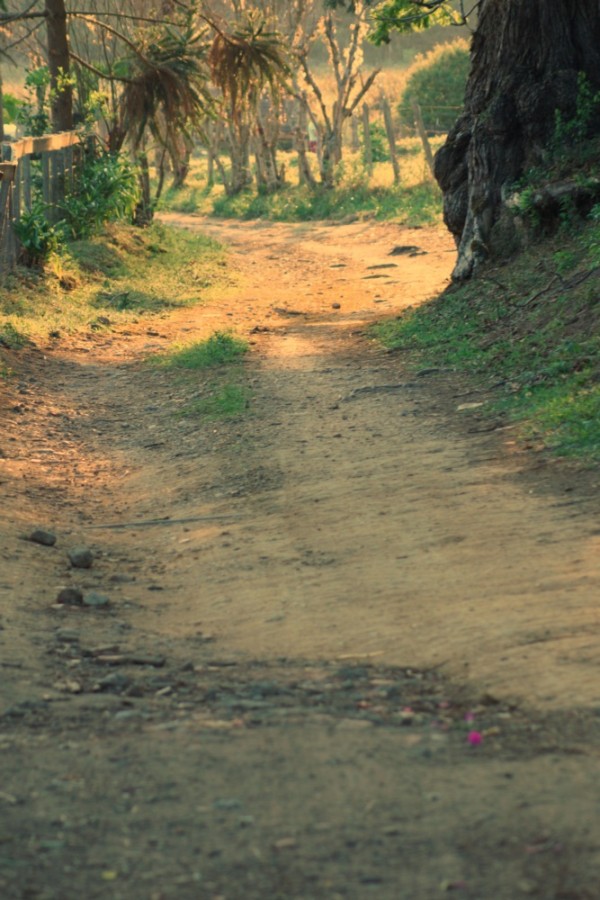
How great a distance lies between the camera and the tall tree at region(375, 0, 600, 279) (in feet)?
35.2

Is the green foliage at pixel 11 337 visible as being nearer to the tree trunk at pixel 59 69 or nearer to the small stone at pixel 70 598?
the small stone at pixel 70 598

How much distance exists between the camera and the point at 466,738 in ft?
11.7

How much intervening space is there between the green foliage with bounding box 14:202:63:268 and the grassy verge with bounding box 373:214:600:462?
433 centimetres

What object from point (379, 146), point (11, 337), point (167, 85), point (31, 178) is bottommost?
point (11, 337)

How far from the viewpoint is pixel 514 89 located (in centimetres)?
1095

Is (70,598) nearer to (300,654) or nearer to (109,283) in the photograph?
(300,654)

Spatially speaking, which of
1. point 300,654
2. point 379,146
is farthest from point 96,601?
point 379,146

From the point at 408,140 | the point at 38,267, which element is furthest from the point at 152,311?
the point at 408,140

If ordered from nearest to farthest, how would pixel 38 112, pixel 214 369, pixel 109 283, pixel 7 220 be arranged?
pixel 214 369 < pixel 7 220 < pixel 109 283 < pixel 38 112

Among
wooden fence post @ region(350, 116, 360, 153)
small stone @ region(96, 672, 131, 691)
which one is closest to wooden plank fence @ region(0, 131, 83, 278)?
small stone @ region(96, 672, 131, 691)

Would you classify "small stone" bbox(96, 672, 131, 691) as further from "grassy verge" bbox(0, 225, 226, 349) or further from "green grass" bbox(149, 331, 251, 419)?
"grassy verge" bbox(0, 225, 226, 349)

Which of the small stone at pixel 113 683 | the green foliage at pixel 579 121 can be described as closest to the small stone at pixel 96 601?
the small stone at pixel 113 683

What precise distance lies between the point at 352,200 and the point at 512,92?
13.9 m

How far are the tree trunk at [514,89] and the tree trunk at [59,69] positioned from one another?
712cm
